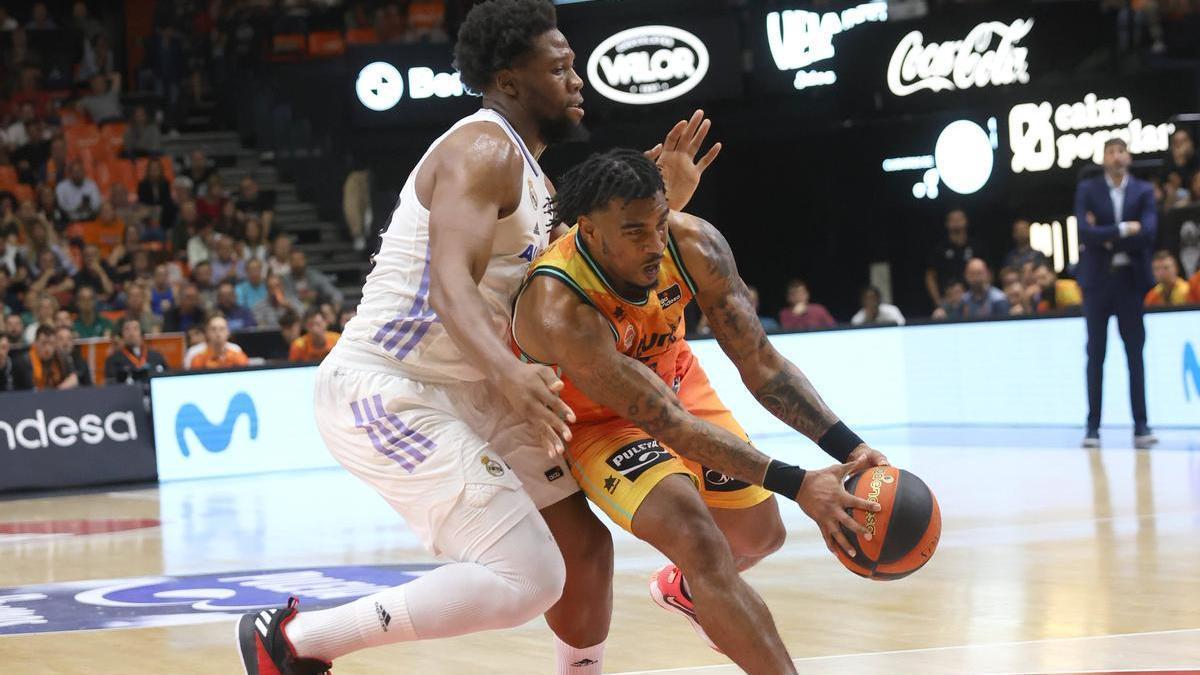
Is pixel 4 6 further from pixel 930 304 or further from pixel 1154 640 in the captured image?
pixel 1154 640

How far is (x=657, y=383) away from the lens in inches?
156

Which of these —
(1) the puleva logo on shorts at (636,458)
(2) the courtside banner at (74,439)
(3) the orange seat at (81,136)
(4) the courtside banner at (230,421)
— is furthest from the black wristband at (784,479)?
(3) the orange seat at (81,136)

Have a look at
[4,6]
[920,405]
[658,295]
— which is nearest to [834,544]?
[658,295]

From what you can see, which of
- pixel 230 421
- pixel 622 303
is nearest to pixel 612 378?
pixel 622 303

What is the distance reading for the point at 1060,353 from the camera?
1263 cm

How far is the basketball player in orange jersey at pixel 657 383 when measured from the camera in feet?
12.3

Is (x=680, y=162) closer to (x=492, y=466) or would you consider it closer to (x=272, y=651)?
(x=492, y=466)

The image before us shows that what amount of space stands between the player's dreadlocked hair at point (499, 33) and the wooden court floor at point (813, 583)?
1817mm

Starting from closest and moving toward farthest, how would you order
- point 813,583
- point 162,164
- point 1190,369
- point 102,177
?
point 813,583 → point 1190,369 → point 162,164 → point 102,177

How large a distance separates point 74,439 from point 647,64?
7.46m

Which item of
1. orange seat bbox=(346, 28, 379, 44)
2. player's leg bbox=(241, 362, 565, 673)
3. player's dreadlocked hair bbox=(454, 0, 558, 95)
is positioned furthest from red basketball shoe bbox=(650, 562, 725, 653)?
orange seat bbox=(346, 28, 379, 44)

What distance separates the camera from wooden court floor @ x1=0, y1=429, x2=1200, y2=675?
497cm

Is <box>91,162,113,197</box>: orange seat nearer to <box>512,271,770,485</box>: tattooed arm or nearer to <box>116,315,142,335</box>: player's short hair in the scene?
<box>116,315,142,335</box>: player's short hair

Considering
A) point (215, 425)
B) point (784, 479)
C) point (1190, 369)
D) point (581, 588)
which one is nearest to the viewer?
point (784, 479)
